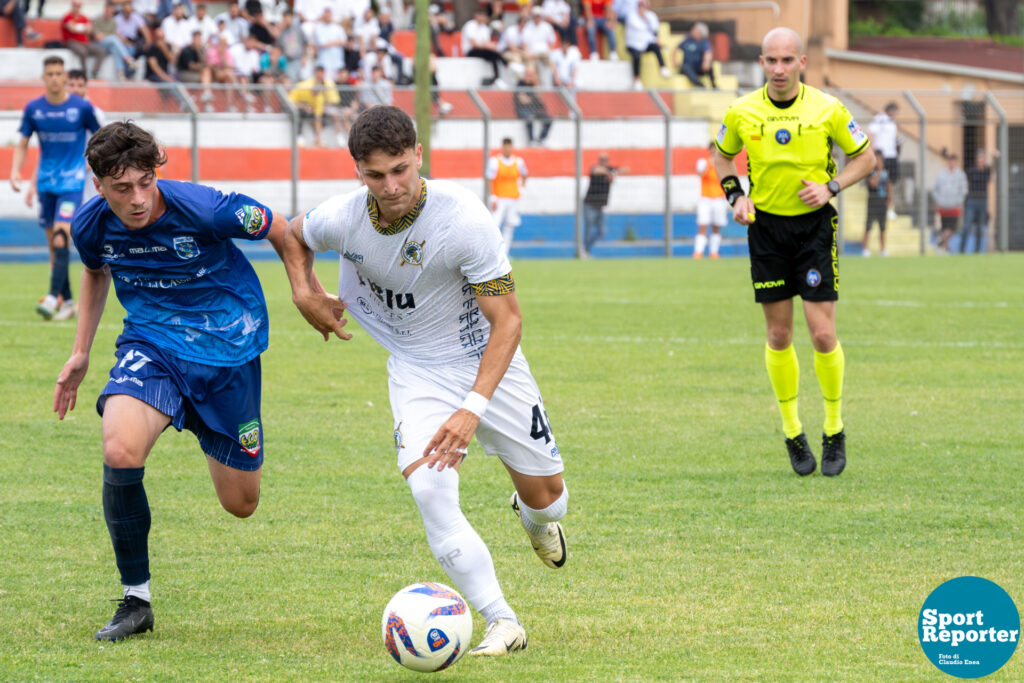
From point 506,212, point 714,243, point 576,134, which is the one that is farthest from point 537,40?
point 714,243

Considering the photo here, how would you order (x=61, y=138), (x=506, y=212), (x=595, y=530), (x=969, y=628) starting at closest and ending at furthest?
(x=969, y=628) → (x=595, y=530) → (x=61, y=138) → (x=506, y=212)

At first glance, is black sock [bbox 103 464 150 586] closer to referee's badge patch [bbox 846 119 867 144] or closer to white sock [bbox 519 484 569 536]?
white sock [bbox 519 484 569 536]

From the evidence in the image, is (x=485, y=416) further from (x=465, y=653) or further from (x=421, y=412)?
(x=465, y=653)

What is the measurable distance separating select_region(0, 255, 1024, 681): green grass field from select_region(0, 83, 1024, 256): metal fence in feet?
43.3

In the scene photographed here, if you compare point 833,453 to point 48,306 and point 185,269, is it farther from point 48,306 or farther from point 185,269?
point 48,306

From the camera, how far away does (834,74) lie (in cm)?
3672

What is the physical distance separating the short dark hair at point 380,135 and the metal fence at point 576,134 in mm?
20439

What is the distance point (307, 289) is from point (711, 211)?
23.5 m

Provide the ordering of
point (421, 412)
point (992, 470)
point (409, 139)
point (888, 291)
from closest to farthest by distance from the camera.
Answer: point (409, 139) → point (421, 412) → point (992, 470) → point (888, 291)

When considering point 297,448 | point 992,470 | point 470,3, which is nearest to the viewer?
point 992,470

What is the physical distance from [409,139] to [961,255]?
26.8 metres

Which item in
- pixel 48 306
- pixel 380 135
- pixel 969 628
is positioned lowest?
pixel 48 306

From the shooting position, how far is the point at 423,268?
469cm

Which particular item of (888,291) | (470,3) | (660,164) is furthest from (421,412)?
(470,3)
